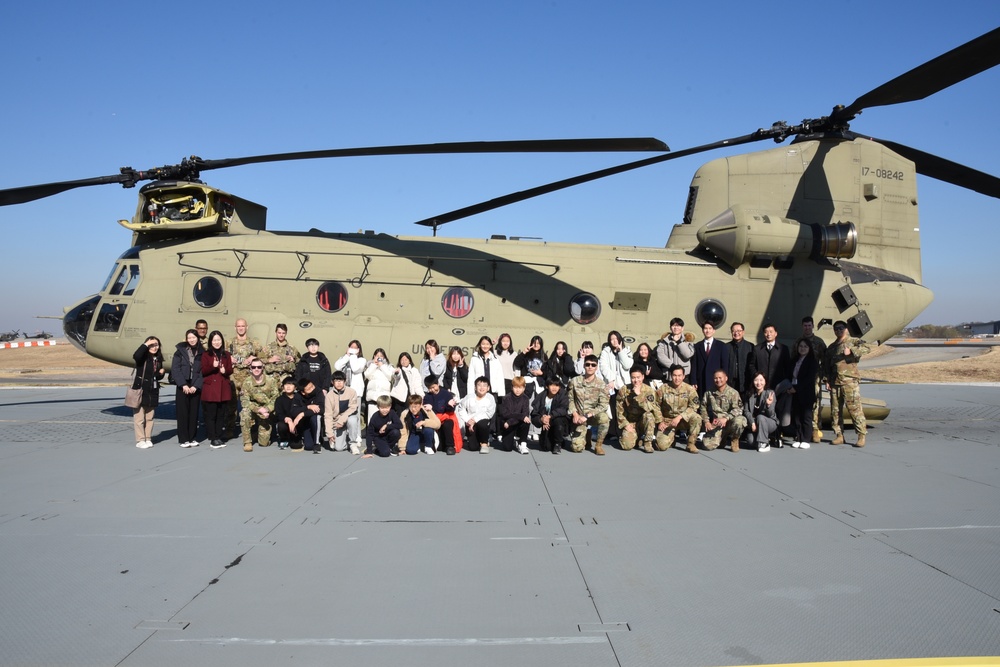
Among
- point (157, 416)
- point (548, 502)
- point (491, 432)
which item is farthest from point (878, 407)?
point (157, 416)

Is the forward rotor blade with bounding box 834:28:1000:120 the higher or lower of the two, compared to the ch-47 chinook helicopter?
higher

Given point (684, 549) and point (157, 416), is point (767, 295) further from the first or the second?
point (157, 416)

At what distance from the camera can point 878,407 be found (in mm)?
10359

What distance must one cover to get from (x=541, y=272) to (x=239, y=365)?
5.00 meters

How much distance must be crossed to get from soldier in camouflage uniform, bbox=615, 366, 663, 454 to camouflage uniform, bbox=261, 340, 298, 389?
459cm

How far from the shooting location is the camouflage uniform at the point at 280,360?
894 cm

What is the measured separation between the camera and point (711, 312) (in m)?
11.0

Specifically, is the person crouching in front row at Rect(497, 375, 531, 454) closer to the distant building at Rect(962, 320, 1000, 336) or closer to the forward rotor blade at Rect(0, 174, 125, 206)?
the forward rotor blade at Rect(0, 174, 125, 206)

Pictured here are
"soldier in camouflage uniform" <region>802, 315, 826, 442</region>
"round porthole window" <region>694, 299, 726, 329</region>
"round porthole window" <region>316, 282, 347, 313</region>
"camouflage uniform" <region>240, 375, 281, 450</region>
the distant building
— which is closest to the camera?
"camouflage uniform" <region>240, 375, 281, 450</region>

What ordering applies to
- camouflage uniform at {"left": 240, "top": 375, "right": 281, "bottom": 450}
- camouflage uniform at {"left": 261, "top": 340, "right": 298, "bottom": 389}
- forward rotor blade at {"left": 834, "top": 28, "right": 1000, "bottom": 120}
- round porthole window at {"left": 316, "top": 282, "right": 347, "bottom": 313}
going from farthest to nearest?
round porthole window at {"left": 316, "top": 282, "right": 347, "bottom": 313}, camouflage uniform at {"left": 261, "top": 340, "right": 298, "bottom": 389}, camouflage uniform at {"left": 240, "top": 375, "right": 281, "bottom": 450}, forward rotor blade at {"left": 834, "top": 28, "right": 1000, "bottom": 120}

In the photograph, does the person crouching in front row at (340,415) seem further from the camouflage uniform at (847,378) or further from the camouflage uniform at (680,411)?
the camouflage uniform at (847,378)

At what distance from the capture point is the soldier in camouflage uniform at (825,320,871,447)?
8880 millimetres

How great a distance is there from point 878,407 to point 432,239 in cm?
782

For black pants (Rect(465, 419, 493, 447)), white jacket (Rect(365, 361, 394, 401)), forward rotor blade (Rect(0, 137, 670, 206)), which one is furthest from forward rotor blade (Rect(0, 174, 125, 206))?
black pants (Rect(465, 419, 493, 447))
